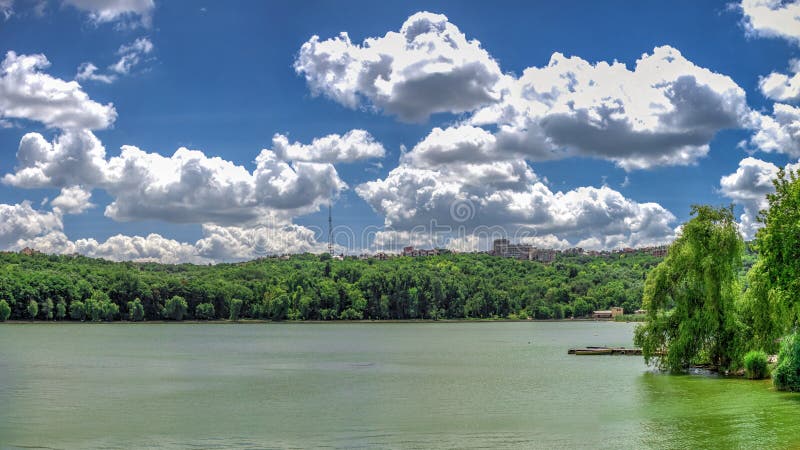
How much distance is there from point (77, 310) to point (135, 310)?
1284cm

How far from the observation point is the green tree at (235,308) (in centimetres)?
19018

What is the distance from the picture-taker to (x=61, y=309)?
168750mm

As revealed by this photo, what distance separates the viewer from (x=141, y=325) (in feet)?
563

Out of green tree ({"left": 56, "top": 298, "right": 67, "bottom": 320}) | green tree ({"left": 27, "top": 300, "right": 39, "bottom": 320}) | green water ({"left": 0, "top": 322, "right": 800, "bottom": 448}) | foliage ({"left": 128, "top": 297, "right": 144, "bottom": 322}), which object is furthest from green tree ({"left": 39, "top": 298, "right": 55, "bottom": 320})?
green water ({"left": 0, "top": 322, "right": 800, "bottom": 448})

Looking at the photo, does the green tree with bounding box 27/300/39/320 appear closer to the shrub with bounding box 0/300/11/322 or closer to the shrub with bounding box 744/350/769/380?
the shrub with bounding box 0/300/11/322

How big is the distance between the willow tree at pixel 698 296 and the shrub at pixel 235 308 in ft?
504

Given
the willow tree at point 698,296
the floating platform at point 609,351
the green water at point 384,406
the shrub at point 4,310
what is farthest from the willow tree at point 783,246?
the shrub at point 4,310

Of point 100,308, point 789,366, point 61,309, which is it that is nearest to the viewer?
point 789,366

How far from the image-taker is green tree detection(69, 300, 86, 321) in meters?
171

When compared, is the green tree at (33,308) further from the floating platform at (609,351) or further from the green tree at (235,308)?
the floating platform at (609,351)

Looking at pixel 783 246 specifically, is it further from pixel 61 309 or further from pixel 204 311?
pixel 204 311

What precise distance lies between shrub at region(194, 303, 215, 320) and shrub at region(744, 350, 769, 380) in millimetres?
160940

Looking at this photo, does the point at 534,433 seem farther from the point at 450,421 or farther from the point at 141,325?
the point at 141,325

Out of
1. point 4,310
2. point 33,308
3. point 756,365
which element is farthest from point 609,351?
point 4,310
